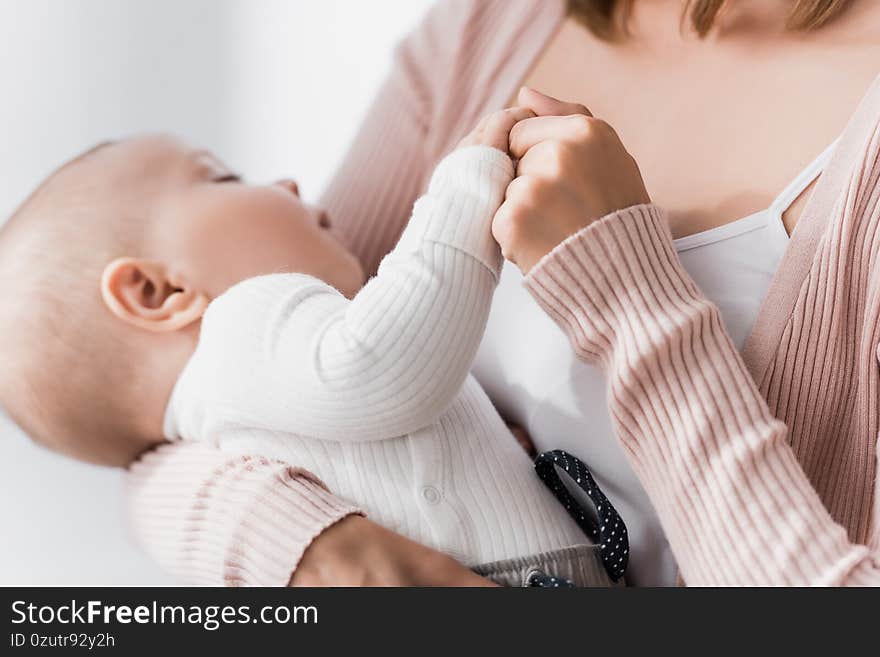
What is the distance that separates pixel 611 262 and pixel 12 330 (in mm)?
578

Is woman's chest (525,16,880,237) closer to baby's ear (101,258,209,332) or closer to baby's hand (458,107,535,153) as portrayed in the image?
baby's hand (458,107,535,153)

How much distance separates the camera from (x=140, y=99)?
5.12ft

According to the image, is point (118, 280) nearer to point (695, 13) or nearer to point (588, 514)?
point (588, 514)

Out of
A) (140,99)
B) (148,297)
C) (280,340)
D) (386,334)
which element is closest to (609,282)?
(386,334)

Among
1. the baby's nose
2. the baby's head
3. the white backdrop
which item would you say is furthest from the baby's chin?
the white backdrop

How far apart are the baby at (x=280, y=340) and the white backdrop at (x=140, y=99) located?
0.27 m

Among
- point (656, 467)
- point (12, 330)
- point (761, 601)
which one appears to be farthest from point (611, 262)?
point (12, 330)

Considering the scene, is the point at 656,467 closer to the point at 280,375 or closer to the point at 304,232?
the point at 280,375

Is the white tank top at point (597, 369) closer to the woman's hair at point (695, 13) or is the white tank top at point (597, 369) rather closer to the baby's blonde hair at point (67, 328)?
the woman's hair at point (695, 13)

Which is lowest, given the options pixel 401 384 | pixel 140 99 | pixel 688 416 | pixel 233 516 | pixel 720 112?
pixel 140 99

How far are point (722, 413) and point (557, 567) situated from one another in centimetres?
22

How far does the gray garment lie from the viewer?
2.62 ft

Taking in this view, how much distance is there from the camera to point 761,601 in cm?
65

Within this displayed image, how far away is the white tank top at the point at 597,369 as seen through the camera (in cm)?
80
